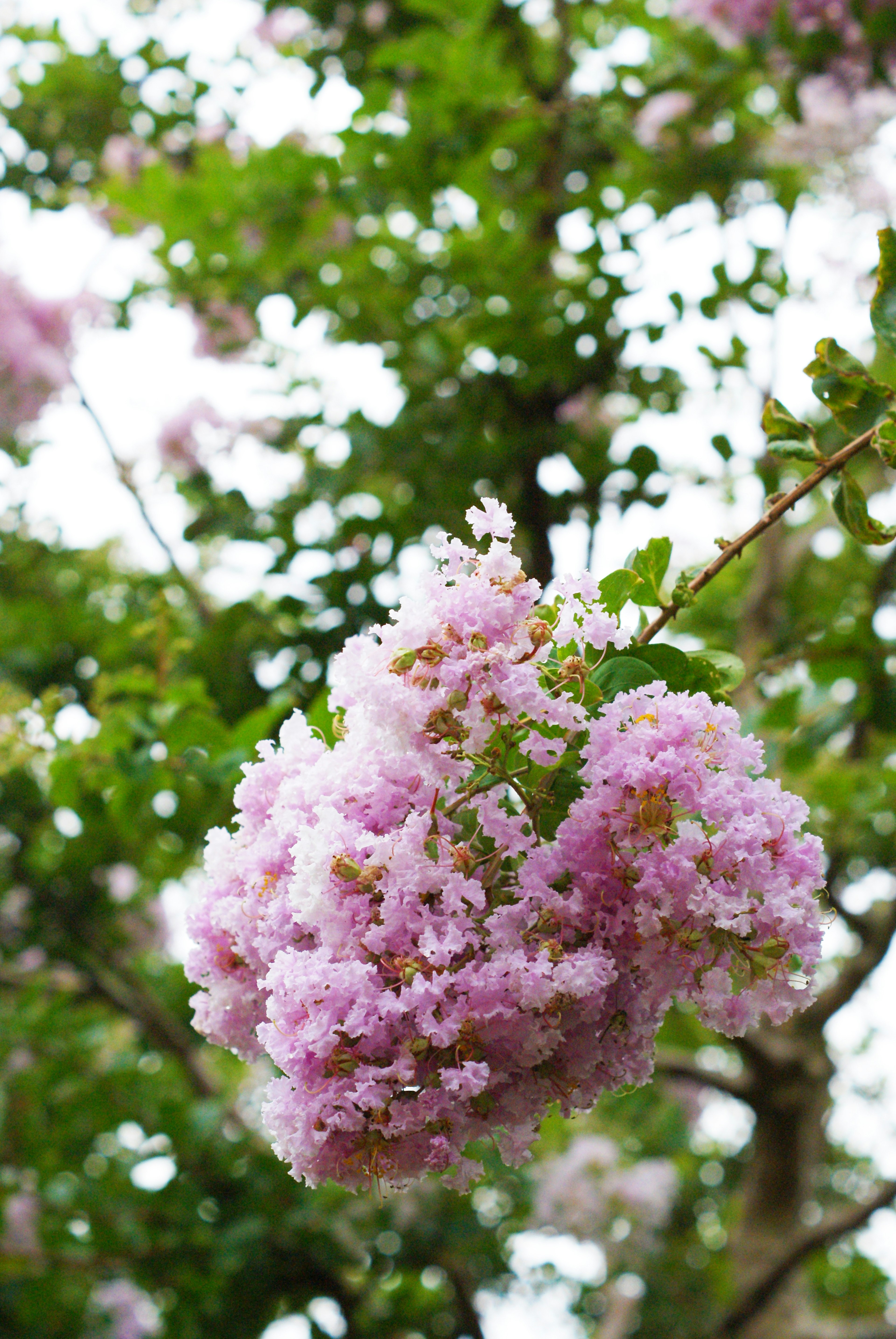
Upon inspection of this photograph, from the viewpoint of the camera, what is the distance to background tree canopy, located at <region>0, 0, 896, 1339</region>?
224cm

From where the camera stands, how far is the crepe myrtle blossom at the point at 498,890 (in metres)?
0.73

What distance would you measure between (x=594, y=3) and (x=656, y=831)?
318 cm

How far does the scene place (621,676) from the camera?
32.5 inches

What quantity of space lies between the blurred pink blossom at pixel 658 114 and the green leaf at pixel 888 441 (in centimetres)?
220

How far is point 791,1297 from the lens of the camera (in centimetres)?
337

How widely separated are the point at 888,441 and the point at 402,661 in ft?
1.47

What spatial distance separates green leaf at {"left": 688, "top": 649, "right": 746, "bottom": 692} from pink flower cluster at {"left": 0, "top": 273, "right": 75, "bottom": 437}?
283 centimetres

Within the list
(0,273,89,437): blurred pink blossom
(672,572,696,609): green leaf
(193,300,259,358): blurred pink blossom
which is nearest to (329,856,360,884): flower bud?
(672,572,696,609): green leaf

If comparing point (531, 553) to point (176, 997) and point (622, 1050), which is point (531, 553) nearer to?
point (622, 1050)

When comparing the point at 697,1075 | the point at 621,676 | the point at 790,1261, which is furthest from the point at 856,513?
the point at 790,1261

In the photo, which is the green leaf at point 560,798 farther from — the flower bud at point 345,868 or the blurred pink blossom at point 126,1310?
the blurred pink blossom at point 126,1310

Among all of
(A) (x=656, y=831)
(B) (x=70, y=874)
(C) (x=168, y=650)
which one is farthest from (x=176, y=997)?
(A) (x=656, y=831)

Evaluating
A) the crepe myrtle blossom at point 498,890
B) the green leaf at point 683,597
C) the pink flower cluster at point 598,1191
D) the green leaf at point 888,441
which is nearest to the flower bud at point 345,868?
the crepe myrtle blossom at point 498,890

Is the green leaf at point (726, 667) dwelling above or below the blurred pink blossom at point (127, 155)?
above
